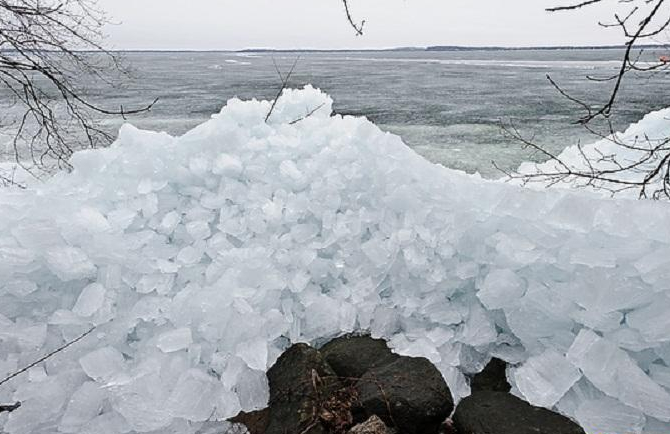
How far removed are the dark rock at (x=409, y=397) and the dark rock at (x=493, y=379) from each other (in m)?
0.36

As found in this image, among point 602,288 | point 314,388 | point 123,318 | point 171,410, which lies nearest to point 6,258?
point 123,318

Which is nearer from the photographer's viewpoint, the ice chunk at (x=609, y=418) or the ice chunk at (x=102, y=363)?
the ice chunk at (x=609, y=418)

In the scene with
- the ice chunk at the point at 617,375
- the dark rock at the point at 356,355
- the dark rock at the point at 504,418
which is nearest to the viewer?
the dark rock at the point at 504,418

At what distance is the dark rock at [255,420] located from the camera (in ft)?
9.05

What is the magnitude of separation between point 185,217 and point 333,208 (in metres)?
1.10

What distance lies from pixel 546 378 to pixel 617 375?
34 cm

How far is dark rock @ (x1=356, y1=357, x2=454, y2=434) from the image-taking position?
8.59 ft

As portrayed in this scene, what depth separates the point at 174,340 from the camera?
9.71 ft

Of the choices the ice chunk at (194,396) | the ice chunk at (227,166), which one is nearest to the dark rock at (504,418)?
the ice chunk at (194,396)

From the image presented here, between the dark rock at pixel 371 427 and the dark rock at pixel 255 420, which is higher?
the dark rock at pixel 371 427

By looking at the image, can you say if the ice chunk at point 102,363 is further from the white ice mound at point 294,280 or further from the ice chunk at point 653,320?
the ice chunk at point 653,320

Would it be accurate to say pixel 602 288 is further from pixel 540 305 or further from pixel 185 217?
pixel 185 217

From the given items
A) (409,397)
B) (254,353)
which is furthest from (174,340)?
(409,397)

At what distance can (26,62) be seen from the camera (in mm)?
3252
